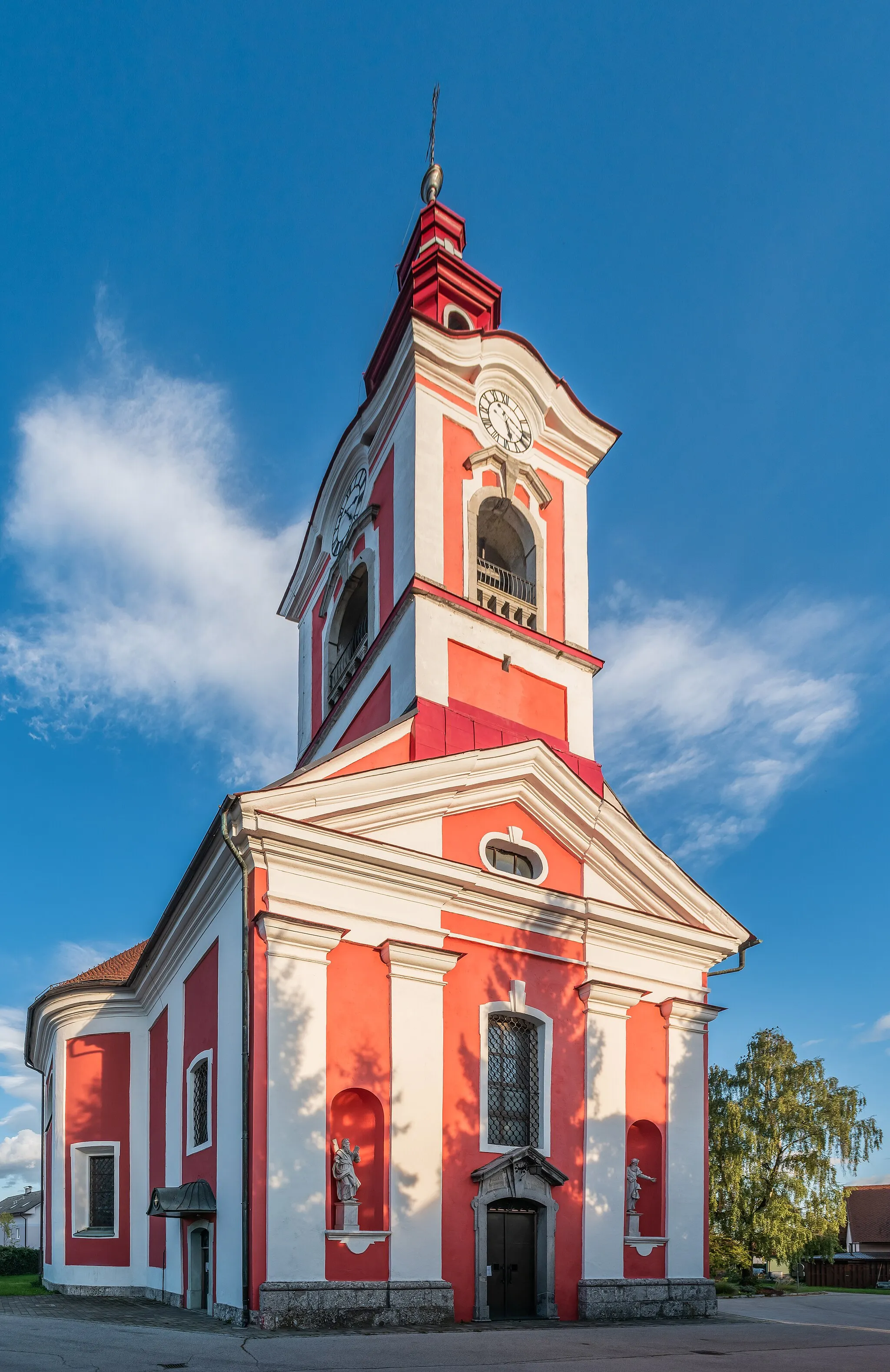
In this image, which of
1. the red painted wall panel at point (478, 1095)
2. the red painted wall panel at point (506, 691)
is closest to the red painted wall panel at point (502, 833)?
the red painted wall panel at point (478, 1095)

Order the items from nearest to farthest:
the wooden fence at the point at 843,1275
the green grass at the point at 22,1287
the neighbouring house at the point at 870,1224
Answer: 1. the green grass at the point at 22,1287
2. the wooden fence at the point at 843,1275
3. the neighbouring house at the point at 870,1224

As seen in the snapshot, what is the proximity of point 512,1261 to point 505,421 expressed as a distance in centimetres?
1464

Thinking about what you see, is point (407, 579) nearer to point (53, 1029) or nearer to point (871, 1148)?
point (53, 1029)

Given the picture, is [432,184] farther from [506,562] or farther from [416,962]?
[416,962]

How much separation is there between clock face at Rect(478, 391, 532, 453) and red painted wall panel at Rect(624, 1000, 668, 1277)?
35.2ft

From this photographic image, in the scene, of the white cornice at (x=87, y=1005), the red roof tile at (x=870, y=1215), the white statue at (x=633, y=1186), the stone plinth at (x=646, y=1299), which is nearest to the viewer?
the stone plinth at (x=646, y=1299)

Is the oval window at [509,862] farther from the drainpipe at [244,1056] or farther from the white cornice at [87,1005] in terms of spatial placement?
the white cornice at [87,1005]

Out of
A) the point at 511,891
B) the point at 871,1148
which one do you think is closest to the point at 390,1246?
the point at 511,891

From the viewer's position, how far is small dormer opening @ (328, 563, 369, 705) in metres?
21.4

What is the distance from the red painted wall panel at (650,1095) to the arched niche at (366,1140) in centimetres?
478

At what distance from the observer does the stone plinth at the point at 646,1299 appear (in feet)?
49.9

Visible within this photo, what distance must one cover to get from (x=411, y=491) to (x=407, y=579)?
167 cm

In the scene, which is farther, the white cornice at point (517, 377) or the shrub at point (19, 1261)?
the shrub at point (19, 1261)

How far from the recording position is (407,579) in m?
18.5
